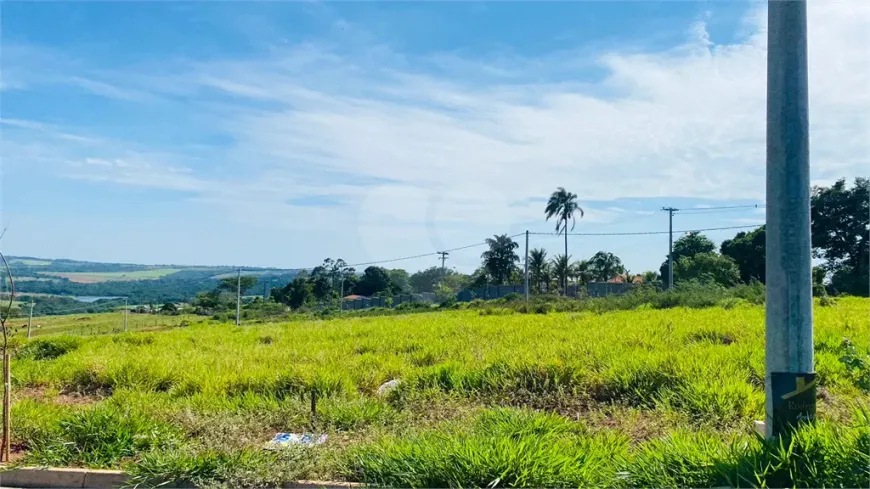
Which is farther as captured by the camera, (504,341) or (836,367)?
(504,341)

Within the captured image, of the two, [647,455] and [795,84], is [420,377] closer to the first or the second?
[647,455]

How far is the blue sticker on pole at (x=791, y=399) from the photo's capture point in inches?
107

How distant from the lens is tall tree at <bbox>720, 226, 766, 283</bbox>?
38.5 meters

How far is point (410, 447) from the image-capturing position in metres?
3.40

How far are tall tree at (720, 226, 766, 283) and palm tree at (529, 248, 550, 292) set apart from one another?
46.0 feet

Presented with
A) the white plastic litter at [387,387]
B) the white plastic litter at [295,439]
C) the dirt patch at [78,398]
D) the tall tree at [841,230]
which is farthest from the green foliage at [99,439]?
the tall tree at [841,230]

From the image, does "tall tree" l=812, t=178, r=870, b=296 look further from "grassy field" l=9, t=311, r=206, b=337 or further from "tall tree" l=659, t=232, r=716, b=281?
"grassy field" l=9, t=311, r=206, b=337

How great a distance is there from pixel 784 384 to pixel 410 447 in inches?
81.6

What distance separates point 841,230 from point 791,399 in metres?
39.3

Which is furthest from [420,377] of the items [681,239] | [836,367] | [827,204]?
[681,239]

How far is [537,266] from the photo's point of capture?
47.2 m

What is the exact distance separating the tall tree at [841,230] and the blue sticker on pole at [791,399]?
1434 inches

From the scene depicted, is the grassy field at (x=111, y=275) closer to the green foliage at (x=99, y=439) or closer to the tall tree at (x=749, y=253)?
the green foliage at (x=99, y=439)

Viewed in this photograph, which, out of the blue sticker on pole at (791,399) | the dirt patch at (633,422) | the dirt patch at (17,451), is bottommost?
the dirt patch at (17,451)
